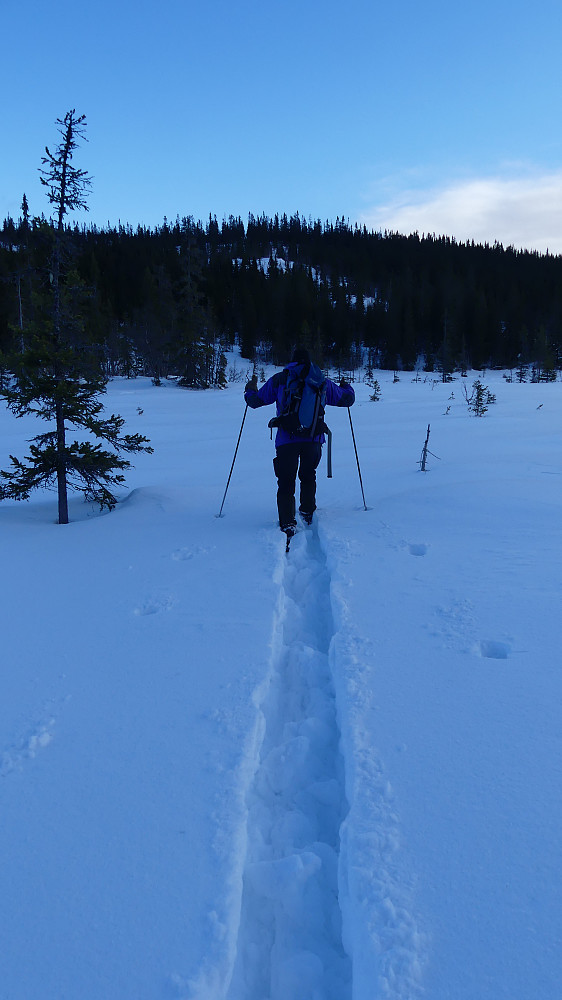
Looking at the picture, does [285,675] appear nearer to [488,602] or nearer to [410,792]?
[410,792]

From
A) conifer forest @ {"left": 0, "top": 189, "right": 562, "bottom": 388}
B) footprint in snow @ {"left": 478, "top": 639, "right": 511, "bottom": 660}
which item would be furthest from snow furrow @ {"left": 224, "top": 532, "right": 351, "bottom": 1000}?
conifer forest @ {"left": 0, "top": 189, "right": 562, "bottom": 388}

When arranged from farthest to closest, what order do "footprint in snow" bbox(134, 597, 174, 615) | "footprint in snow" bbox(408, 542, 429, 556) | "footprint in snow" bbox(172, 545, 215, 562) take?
"footprint in snow" bbox(172, 545, 215, 562)
"footprint in snow" bbox(408, 542, 429, 556)
"footprint in snow" bbox(134, 597, 174, 615)

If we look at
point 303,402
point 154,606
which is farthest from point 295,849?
point 303,402

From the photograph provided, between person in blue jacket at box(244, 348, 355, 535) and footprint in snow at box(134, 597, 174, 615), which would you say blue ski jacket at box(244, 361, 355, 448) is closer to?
person in blue jacket at box(244, 348, 355, 535)

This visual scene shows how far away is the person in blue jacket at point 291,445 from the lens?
18.4ft

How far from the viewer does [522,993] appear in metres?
1.43

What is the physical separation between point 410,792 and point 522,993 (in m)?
0.71

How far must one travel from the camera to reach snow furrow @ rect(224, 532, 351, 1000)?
161cm

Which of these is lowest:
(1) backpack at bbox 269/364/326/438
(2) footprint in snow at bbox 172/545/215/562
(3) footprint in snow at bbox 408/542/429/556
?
(2) footprint in snow at bbox 172/545/215/562

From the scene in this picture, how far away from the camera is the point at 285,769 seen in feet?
7.75

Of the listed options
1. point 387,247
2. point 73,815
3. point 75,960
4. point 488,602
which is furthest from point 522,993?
point 387,247

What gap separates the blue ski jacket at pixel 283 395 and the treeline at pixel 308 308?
70.3ft

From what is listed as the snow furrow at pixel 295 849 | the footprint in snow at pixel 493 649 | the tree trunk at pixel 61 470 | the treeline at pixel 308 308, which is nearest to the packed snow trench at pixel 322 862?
the snow furrow at pixel 295 849

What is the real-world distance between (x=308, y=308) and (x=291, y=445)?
45.8 m
